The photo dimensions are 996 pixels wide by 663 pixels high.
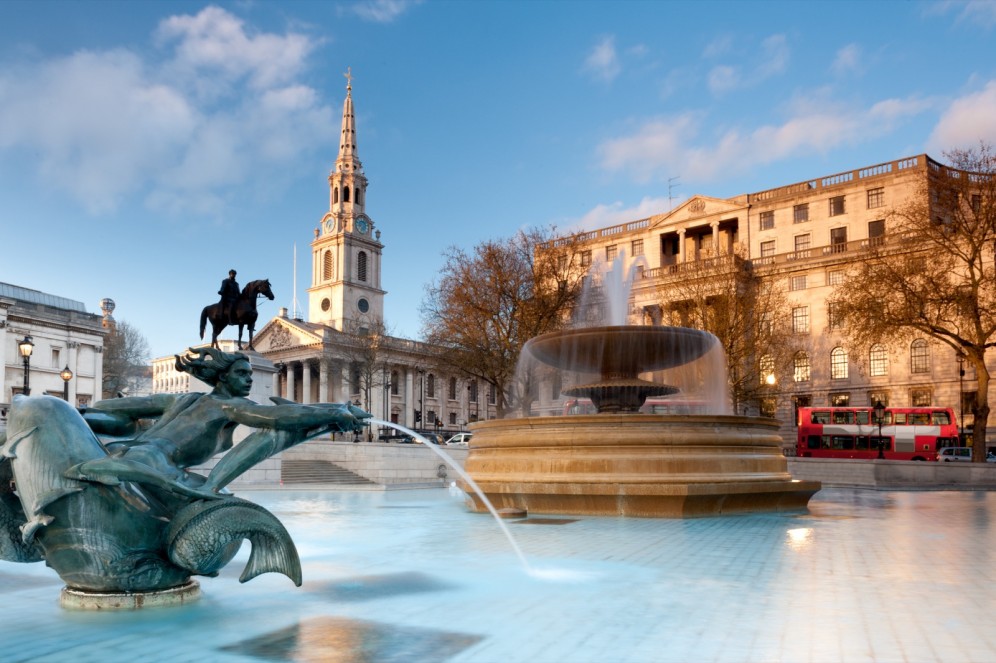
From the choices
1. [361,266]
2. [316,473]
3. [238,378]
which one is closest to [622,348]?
[238,378]

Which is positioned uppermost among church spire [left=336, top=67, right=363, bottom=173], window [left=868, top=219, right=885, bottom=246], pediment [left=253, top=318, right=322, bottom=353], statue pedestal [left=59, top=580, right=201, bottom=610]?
church spire [left=336, top=67, right=363, bottom=173]

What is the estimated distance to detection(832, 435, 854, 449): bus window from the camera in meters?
39.6

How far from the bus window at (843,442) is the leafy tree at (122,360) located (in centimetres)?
5714

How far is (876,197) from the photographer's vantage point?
56.5 m

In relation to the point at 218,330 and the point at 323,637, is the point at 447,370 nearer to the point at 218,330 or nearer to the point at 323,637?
the point at 218,330

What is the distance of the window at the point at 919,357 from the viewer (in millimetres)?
51781

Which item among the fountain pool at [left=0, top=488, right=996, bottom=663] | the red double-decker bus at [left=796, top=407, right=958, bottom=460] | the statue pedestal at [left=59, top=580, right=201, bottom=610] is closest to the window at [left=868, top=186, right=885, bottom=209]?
the red double-decker bus at [left=796, top=407, right=958, bottom=460]

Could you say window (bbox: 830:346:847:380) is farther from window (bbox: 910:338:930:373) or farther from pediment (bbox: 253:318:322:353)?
pediment (bbox: 253:318:322:353)

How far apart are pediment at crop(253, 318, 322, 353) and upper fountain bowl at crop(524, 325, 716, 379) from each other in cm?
7386

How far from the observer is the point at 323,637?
4.34 metres

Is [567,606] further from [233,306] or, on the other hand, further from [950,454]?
[950,454]

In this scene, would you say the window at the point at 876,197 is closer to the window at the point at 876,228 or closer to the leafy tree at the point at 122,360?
the window at the point at 876,228

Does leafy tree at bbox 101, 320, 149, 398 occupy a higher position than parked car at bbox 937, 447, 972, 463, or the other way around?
leafy tree at bbox 101, 320, 149, 398

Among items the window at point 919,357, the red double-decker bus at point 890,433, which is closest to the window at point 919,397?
the window at point 919,357
